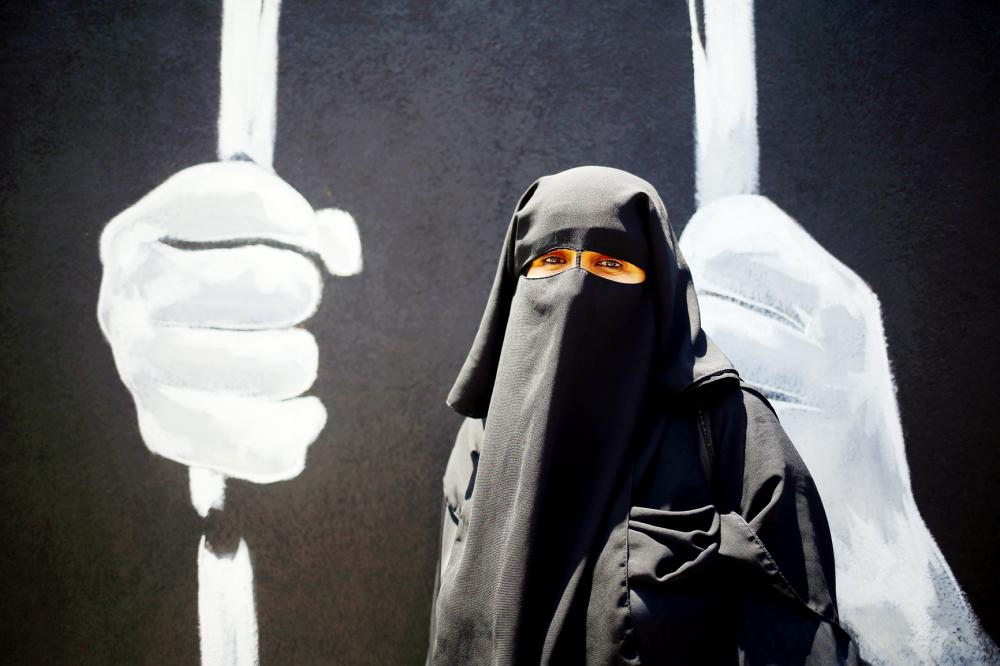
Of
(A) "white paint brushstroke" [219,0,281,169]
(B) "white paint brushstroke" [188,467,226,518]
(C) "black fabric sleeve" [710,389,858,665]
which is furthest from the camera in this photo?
(A) "white paint brushstroke" [219,0,281,169]

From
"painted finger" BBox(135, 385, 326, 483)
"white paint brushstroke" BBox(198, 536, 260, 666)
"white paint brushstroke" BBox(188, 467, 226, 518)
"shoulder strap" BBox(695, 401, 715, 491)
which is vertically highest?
"shoulder strap" BBox(695, 401, 715, 491)

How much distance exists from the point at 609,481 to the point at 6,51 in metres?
2.42

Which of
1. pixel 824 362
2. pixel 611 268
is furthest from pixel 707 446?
pixel 824 362

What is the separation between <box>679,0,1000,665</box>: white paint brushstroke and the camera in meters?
1.90

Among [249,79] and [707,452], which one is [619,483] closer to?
[707,452]

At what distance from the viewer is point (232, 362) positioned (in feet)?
6.76

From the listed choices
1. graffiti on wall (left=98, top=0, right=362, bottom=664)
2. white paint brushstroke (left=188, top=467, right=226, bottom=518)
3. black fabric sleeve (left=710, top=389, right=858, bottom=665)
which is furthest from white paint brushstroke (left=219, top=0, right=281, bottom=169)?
black fabric sleeve (left=710, top=389, right=858, bottom=665)

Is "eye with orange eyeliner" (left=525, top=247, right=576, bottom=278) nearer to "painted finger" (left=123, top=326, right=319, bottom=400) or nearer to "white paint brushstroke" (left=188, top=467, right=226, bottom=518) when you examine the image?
"painted finger" (left=123, top=326, right=319, bottom=400)

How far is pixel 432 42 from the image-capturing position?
2.14 m

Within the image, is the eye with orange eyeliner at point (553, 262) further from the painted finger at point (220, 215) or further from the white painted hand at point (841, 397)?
the painted finger at point (220, 215)

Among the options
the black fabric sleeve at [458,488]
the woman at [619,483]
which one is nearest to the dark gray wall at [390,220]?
the black fabric sleeve at [458,488]

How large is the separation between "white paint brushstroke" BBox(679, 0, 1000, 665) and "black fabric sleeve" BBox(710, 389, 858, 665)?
0.70 meters

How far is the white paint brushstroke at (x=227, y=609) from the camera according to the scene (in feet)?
6.46

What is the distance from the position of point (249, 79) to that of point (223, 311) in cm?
79
